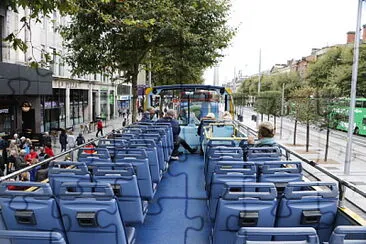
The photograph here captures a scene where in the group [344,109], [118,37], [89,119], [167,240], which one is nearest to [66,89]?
[89,119]

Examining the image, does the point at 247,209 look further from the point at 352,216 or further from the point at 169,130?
the point at 169,130

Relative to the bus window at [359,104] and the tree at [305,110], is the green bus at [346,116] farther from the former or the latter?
the tree at [305,110]

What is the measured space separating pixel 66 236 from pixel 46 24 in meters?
16.7

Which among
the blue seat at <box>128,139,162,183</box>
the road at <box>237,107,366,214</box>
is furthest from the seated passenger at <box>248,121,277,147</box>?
the road at <box>237,107,366,214</box>

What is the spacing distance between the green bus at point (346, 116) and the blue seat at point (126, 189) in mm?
16831

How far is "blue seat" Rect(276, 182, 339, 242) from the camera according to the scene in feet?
8.54

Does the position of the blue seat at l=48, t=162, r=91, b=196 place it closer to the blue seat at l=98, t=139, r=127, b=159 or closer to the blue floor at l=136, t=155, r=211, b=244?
the blue floor at l=136, t=155, r=211, b=244

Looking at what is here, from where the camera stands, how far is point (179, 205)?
4316mm

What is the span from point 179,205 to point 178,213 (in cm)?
30

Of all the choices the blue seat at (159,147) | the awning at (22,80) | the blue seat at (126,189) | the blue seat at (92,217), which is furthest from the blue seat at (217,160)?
the awning at (22,80)

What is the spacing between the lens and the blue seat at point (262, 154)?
386cm

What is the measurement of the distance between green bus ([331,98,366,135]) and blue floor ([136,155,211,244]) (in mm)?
14401

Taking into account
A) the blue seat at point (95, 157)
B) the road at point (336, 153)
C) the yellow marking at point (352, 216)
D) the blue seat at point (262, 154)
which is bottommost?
the road at point (336, 153)

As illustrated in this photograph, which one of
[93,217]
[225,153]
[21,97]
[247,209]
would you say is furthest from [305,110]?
[93,217]
